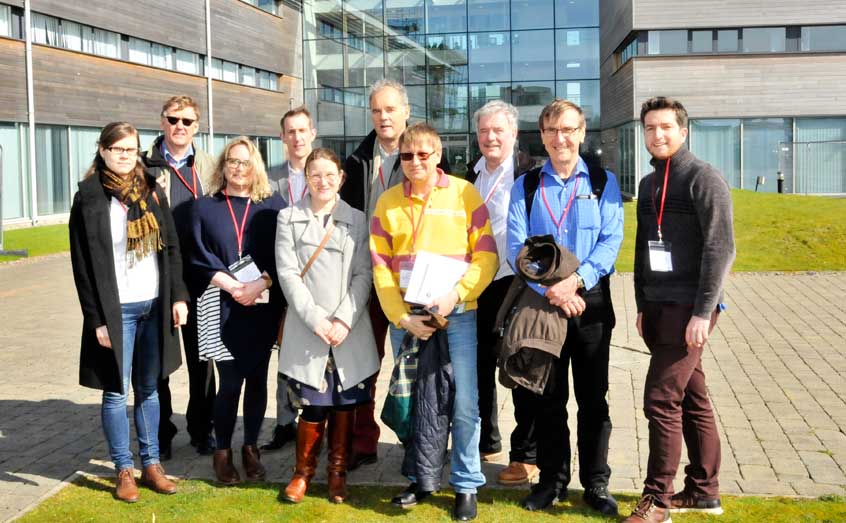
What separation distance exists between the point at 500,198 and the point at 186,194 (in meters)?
1.99

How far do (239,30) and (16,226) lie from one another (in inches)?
584

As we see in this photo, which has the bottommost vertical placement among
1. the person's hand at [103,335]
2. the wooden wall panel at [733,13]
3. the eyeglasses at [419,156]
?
the person's hand at [103,335]

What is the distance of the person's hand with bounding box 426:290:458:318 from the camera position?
447 cm

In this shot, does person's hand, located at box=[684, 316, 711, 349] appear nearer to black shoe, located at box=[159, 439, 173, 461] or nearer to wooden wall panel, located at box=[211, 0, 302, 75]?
black shoe, located at box=[159, 439, 173, 461]

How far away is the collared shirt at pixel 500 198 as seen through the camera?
504 centimetres

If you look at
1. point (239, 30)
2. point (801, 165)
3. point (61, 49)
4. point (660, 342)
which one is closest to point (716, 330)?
point (660, 342)

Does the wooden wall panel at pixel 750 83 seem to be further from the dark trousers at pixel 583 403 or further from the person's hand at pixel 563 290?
the person's hand at pixel 563 290

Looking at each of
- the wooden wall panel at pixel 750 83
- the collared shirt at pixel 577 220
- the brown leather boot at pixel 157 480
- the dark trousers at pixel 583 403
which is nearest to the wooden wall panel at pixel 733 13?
the wooden wall panel at pixel 750 83

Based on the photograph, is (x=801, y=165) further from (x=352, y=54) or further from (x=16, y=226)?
(x=16, y=226)

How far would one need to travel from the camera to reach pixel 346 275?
484 centimetres

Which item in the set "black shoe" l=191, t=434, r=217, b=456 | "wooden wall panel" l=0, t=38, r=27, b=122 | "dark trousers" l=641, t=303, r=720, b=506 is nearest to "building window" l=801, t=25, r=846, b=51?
"wooden wall panel" l=0, t=38, r=27, b=122

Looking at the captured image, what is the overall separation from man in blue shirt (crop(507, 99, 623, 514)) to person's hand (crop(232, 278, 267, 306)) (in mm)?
1448

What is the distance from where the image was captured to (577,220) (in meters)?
4.48

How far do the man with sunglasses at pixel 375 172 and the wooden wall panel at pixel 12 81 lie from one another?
1984 cm
